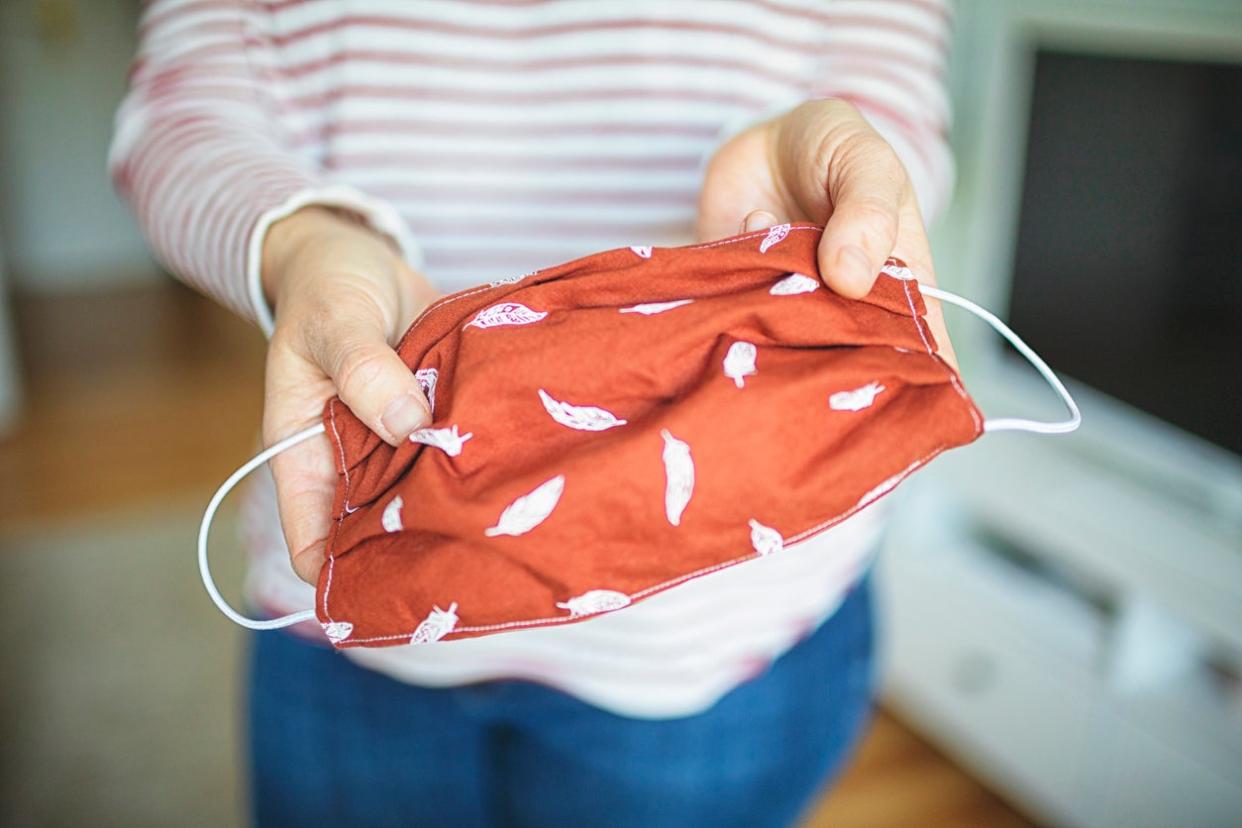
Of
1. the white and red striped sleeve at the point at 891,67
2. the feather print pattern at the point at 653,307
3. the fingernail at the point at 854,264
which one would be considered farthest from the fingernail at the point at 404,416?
the white and red striped sleeve at the point at 891,67

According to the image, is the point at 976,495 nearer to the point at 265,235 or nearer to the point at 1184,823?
the point at 1184,823

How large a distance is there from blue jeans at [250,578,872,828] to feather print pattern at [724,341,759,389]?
34 centimetres

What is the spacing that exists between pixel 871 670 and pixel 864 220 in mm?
501

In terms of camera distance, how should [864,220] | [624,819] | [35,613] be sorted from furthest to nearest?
1. [35,613]
2. [624,819]
3. [864,220]

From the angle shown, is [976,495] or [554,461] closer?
[554,461]

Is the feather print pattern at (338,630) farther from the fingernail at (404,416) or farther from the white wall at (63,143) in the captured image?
the white wall at (63,143)

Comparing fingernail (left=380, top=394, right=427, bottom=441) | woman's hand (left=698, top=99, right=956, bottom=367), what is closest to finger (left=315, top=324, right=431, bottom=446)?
fingernail (left=380, top=394, right=427, bottom=441)

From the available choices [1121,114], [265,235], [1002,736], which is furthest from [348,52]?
[1002,736]

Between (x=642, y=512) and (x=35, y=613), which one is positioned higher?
(x=642, y=512)

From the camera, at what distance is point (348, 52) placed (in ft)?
2.33

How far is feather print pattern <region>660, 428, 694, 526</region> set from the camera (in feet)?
1.62

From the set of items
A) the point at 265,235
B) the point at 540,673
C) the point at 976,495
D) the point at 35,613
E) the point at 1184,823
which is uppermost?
the point at 265,235

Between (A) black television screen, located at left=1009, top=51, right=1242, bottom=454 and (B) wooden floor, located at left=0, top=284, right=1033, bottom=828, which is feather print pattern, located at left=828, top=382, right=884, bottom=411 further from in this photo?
(B) wooden floor, located at left=0, top=284, right=1033, bottom=828

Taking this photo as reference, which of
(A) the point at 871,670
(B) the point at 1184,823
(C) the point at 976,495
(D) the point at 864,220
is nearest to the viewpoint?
(D) the point at 864,220
